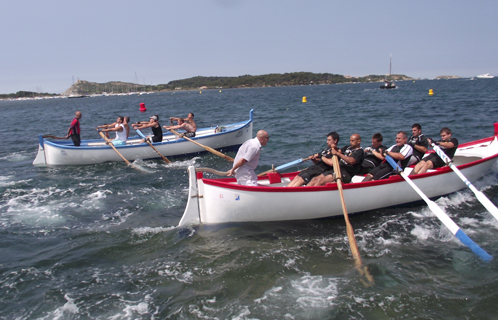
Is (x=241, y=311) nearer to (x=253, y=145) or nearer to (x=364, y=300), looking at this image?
(x=364, y=300)

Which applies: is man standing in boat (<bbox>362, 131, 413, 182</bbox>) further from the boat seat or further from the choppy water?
the boat seat

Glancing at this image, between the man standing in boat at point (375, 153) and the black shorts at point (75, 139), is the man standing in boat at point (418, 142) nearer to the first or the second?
the man standing in boat at point (375, 153)

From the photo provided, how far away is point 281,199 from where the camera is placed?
Result: 699cm

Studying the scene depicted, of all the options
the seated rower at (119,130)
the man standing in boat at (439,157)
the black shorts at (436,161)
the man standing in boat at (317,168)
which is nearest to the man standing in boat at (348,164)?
the man standing in boat at (317,168)

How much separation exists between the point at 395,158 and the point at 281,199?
3.08 metres

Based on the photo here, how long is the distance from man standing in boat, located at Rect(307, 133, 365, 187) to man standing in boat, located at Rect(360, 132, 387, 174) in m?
0.79

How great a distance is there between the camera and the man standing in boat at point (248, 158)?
6.65m

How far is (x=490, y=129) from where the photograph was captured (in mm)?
17484

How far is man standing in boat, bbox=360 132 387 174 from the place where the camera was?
8141 mm

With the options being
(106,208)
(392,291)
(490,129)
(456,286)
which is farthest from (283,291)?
(490,129)

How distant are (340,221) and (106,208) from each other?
5836 mm

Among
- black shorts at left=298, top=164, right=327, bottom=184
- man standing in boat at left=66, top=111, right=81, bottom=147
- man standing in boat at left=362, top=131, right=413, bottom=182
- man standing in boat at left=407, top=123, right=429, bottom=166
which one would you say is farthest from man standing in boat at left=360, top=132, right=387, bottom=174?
man standing in boat at left=66, top=111, right=81, bottom=147

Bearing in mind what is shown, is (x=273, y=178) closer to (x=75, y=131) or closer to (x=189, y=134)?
(x=189, y=134)

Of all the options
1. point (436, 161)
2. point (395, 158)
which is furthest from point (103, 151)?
point (436, 161)
